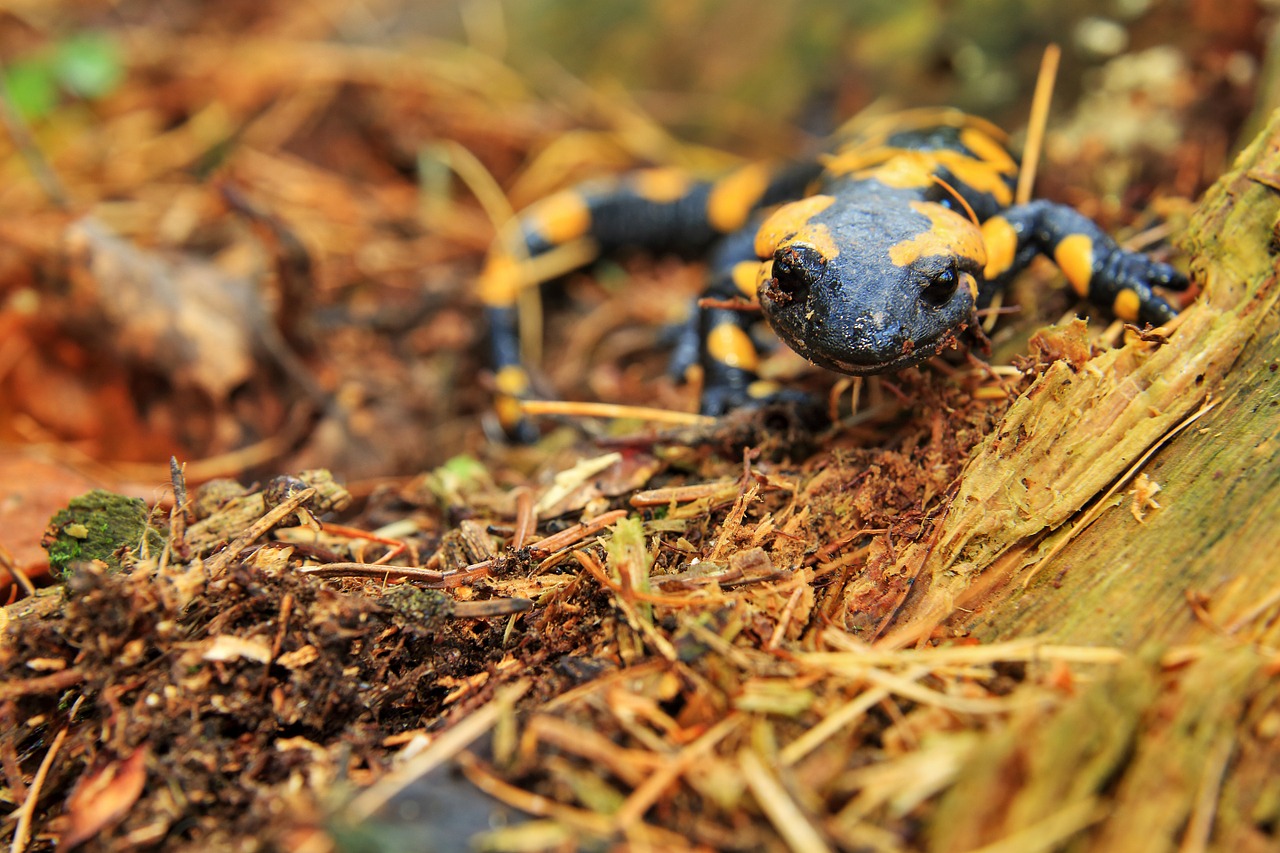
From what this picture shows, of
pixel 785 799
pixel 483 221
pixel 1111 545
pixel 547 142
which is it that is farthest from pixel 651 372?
pixel 785 799

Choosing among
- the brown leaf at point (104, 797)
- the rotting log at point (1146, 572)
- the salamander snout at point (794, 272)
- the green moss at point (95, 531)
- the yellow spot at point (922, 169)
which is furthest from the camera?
the yellow spot at point (922, 169)

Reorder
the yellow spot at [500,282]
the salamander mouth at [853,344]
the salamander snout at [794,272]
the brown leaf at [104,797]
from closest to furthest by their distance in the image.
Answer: the brown leaf at [104,797], the salamander mouth at [853,344], the salamander snout at [794,272], the yellow spot at [500,282]

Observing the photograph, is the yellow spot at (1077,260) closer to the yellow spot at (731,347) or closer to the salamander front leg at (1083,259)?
the salamander front leg at (1083,259)

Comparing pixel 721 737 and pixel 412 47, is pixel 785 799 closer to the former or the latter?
pixel 721 737

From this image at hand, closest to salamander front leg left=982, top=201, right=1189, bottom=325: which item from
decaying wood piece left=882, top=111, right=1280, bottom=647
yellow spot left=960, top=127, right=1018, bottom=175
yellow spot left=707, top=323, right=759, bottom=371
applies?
decaying wood piece left=882, top=111, right=1280, bottom=647

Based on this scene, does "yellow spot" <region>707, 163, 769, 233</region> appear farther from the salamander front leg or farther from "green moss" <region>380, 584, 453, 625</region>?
"green moss" <region>380, 584, 453, 625</region>

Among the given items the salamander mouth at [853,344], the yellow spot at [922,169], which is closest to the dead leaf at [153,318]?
the salamander mouth at [853,344]

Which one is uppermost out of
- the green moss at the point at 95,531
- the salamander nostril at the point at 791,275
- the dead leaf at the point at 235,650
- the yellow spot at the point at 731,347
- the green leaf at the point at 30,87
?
the green leaf at the point at 30,87
